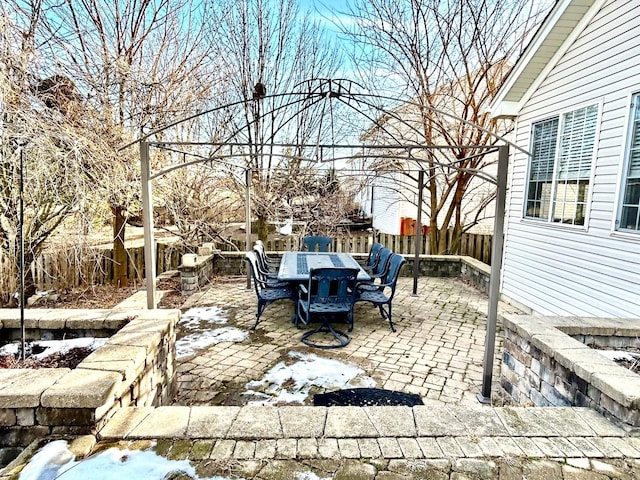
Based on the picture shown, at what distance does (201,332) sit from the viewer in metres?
4.63

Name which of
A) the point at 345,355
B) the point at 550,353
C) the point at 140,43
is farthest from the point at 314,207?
the point at 550,353

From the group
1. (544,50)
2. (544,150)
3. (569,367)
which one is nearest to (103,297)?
(569,367)

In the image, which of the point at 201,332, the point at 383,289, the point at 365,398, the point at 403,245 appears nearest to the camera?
the point at 365,398

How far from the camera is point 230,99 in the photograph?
839 centimetres

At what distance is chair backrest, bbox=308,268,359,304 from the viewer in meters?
4.28

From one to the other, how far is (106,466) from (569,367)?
2.67 m

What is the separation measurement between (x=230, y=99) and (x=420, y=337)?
264 inches

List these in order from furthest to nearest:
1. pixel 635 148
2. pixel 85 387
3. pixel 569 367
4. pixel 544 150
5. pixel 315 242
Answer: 1. pixel 315 242
2. pixel 544 150
3. pixel 635 148
4. pixel 569 367
5. pixel 85 387

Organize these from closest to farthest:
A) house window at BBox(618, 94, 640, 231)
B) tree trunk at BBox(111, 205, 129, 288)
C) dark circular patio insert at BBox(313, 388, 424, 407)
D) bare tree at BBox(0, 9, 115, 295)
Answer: dark circular patio insert at BBox(313, 388, 424, 407) → bare tree at BBox(0, 9, 115, 295) → house window at BBox(618, 94, 640, 231) → tree trunk at BBox(111, 205, 129, 288)

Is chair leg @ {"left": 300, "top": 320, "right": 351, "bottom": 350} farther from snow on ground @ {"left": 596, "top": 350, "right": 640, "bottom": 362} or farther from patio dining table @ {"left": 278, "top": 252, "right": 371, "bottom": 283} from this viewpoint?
snow on ground @ {"left": 596, "top": 350, "right": 640, "bottom": 362}

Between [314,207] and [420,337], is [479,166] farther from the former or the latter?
[420,337]

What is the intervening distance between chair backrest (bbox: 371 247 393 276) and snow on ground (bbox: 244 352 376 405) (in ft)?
6.78

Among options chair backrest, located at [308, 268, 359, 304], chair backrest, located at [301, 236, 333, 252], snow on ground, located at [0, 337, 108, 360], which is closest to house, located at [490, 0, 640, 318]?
chair backrest, located at [308, 268, 359, 304]

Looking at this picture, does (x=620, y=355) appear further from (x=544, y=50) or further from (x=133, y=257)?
(x=133, y=257)
